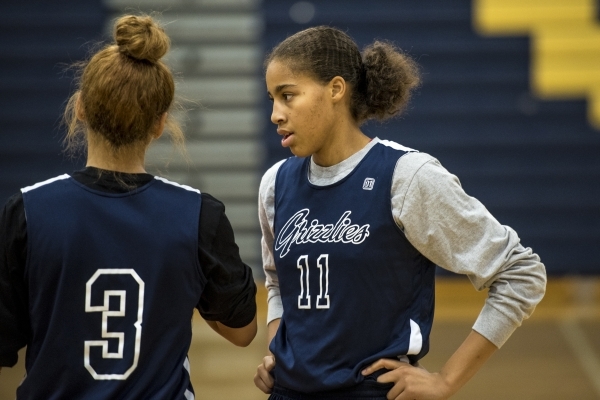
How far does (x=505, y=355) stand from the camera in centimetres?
446

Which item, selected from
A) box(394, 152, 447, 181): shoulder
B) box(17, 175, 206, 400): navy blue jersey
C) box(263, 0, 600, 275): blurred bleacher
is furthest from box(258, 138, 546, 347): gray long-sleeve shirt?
box(263, 0, 600, 275): blurred bleacher

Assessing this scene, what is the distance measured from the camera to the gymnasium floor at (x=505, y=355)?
150 inches

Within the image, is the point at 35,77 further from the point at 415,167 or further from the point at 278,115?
the point at 415,167

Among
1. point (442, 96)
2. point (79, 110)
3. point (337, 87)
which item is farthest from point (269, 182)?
point (442, 96)

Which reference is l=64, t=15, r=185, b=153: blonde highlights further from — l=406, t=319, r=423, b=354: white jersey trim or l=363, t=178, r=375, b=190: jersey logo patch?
l=406, t=319, r=423, b=354: white jersey trim

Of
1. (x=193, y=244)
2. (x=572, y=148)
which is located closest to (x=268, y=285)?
(x=193, y=244)

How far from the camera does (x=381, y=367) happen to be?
1.67 metres

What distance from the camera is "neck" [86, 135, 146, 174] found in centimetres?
154

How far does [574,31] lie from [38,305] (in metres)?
5.39

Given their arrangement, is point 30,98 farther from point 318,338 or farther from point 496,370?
point 318,338

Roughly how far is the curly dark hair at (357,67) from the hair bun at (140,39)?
299 mm

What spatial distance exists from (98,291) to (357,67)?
717 millimetres

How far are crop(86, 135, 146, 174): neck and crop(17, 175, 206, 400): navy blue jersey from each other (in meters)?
0.05

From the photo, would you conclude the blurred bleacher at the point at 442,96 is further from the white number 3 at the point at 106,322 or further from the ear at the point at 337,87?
the white number 3 at the point at 106,322
